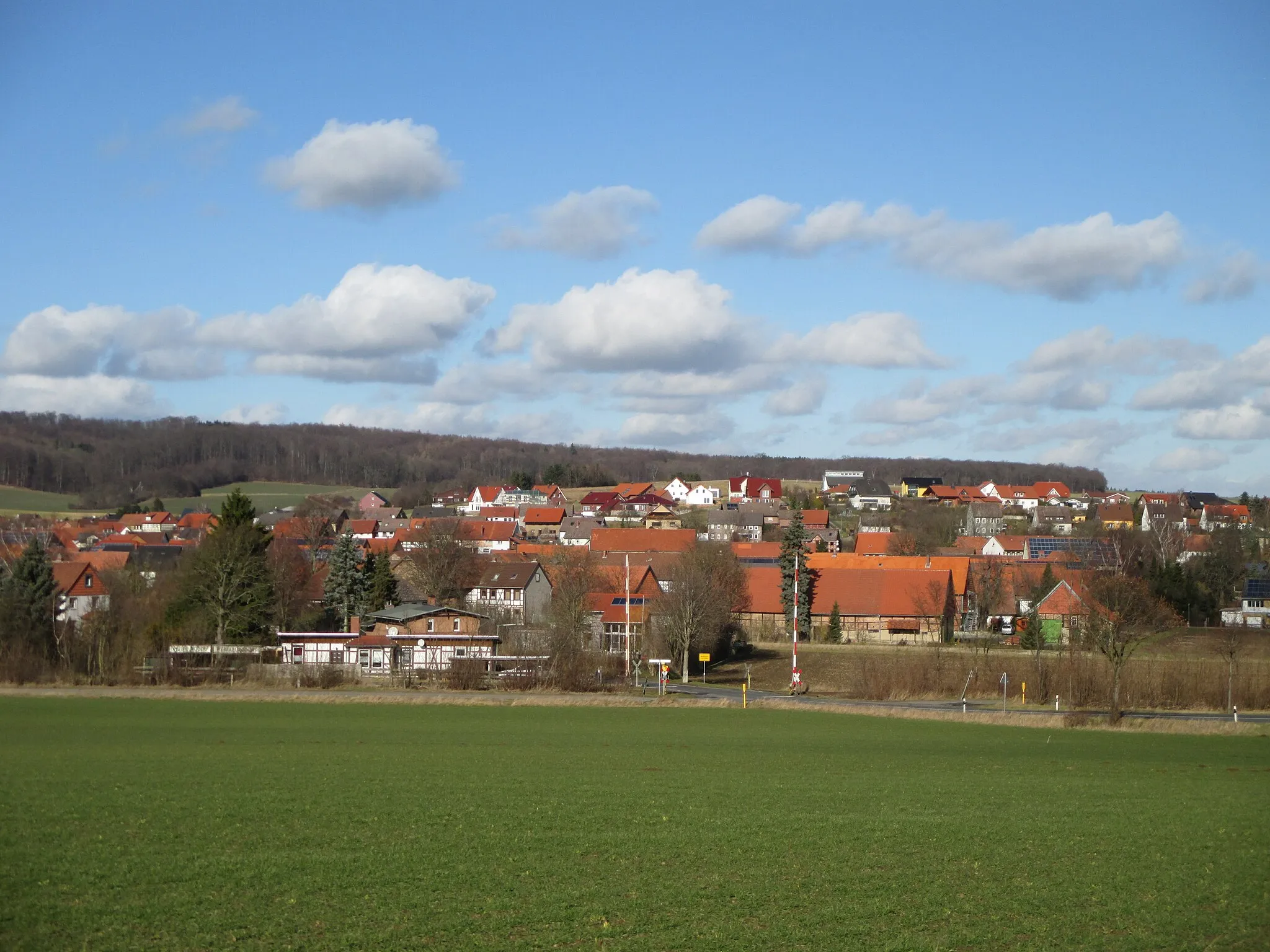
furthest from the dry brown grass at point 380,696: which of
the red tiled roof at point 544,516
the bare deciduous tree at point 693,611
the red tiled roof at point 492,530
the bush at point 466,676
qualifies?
the red tiled roof at point 544,516

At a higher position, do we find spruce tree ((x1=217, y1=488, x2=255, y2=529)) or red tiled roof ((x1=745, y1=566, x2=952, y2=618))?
spruce tree ((x1=217, y1=488, x2=255, y2=529))

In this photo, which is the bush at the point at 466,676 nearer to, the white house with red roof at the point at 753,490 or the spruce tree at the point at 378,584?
the spruce tree at the point at 378,584

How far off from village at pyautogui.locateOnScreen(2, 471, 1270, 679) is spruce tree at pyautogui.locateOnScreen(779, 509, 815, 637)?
147 mm

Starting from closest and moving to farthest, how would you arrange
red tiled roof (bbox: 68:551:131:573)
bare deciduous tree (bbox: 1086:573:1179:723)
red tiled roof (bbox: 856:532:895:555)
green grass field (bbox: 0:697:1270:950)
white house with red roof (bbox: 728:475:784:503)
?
green grass field (bbox: 0:697:1270:950), bare deciduous tree (bbox: 1086:573:1179:723), red tiled roof (bbox: 68:551:131:573), red tiled roof (bbox: 856:532:895:555), white house with red roof (bbox: 728:475:784:503)

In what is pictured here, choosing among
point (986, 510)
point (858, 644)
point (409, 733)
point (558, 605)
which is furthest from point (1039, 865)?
point (986, 510)

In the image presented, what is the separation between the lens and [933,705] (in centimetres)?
4775

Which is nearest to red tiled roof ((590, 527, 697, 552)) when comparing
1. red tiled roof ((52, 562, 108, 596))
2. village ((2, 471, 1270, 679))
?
village ((2, 471, 1270, 679))

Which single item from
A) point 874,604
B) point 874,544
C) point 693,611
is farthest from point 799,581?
point 874,544

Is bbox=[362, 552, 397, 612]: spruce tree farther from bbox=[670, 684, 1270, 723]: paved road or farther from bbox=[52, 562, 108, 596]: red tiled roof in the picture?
bbox=[670, 684, 1270, 723]: paved road

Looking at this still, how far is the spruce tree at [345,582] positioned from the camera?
2950 inches

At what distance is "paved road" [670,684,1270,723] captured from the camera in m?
42.6

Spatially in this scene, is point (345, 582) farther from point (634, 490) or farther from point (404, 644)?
point (634, 490)

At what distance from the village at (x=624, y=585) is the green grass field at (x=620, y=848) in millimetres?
28490

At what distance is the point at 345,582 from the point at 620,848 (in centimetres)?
6245
